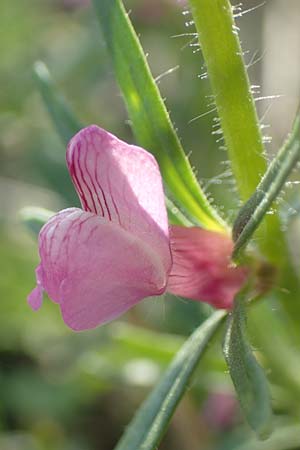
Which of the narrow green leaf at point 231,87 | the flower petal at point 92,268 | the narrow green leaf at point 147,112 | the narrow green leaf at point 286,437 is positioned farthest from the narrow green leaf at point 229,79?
the narrow green leaf at point 286,437

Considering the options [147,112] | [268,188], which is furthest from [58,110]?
[268,188]

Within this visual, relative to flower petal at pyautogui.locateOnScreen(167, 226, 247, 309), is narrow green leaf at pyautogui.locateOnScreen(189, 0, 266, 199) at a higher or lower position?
higher

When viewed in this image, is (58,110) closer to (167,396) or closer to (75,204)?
(75,204)

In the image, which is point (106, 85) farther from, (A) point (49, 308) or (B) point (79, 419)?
(B) point (79, 419)

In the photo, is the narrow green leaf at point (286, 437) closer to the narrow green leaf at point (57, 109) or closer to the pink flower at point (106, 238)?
the narrow green leaf at point (57, 109)

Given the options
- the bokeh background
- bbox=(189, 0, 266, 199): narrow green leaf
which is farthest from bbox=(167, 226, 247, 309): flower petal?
the bokeh background

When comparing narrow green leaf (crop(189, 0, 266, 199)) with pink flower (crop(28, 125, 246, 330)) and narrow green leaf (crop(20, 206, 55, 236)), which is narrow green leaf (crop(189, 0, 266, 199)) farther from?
narrow green leaf (crop(20, 206, 55, 236))
